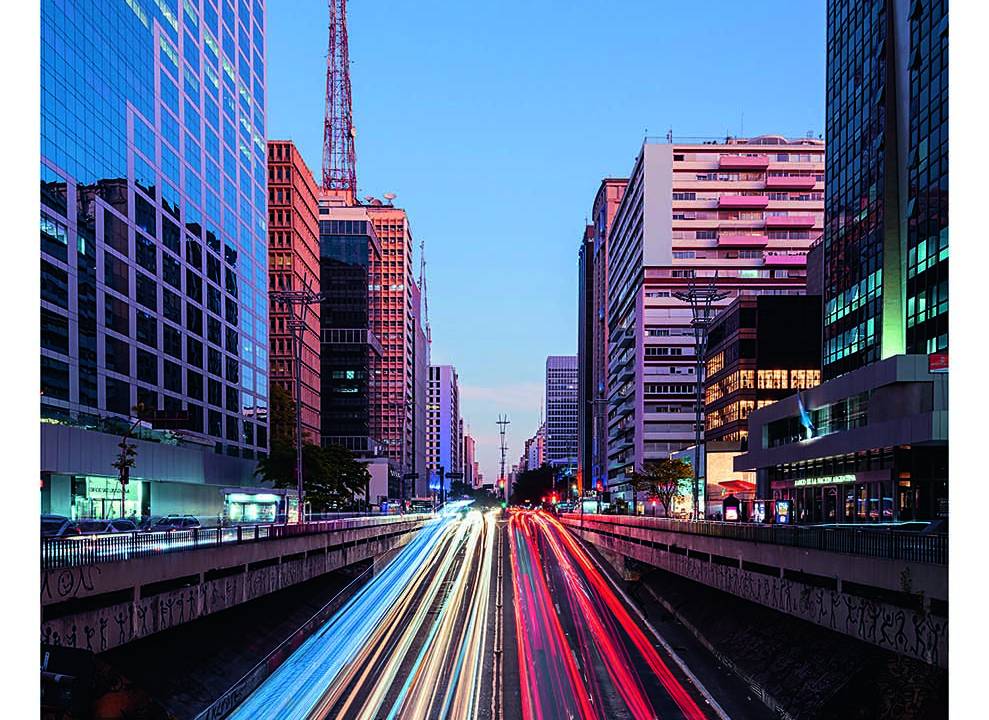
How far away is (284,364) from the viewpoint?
16888 cm

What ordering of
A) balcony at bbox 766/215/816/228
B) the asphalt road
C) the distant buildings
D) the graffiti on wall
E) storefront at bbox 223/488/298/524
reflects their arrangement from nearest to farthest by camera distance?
the graffiti on wall < the asphalt road < the distant buildings < storefront at bbox 223/488/298/524 < balcony at bbox 766/215/816/228

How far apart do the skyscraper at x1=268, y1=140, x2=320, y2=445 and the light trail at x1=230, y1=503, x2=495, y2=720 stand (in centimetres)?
9992

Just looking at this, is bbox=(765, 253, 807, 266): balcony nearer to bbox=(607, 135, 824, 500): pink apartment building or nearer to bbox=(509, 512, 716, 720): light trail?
bbox=(607, 135, 824, 500): pink apartment building

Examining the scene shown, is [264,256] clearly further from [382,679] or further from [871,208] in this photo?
[382,679]

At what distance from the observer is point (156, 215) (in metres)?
101

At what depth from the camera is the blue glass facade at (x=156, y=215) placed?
260 feet

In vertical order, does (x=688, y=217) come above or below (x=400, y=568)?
above

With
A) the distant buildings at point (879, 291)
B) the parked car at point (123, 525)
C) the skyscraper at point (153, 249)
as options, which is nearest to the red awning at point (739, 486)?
the distant buildings at point (879, 291)

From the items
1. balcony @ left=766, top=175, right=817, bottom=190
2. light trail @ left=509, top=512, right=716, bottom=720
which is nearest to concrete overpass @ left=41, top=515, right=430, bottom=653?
light trail @ left=509, top=512, right=716, bottom=720

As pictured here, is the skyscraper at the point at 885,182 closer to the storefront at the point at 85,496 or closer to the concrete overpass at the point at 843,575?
the concrete overpass at the point at 843,575

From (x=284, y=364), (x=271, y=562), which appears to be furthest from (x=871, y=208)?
(x=284, y=364)

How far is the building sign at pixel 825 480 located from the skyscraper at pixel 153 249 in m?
49.2

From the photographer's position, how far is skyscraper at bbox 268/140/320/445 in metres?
169
